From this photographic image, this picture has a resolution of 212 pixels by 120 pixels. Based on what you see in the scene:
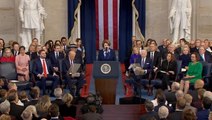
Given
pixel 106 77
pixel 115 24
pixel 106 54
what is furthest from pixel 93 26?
pixel 106 77

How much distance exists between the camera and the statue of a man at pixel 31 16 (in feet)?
51.9

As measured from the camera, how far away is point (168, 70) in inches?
506

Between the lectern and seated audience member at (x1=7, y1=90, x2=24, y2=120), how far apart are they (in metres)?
3.20

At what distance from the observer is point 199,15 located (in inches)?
670

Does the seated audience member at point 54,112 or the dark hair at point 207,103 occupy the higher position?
the dark hair at point 207,103

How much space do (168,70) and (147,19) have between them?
15.3ft

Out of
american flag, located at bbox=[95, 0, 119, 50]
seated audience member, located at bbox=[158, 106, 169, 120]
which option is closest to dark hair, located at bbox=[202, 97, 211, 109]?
seated audience member, located at bbox=[158, 106, 169, 120]

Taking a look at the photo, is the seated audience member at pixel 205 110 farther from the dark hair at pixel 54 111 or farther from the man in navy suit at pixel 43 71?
the man in navy suit at pixel 43 71

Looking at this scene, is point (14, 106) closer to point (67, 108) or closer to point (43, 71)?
point (67, 108)

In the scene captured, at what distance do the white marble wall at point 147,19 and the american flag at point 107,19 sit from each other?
109 cm

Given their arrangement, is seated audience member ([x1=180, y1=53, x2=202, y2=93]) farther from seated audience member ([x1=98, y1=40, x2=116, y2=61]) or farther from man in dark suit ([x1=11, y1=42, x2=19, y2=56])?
man in dark suit ([x1=11, y1=42, x2=19, y2=56])

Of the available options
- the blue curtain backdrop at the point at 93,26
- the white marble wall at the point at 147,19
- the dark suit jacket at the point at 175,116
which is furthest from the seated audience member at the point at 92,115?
the blue curtain backdrop at the point at 93,26

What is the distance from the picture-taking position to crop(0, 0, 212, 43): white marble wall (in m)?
16.9

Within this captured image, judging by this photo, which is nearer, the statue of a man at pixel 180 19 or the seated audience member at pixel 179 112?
the seated audience member at pixel 179 112
